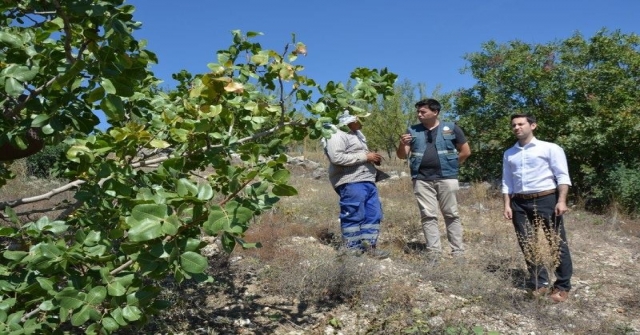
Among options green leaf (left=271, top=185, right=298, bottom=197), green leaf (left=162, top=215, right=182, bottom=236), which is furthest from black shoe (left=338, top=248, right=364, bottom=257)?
green leaf (left=162, top=215, right=182, bottom=236)

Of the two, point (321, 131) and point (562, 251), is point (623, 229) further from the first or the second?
point (321, 131)

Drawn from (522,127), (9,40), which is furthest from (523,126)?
(9,40)

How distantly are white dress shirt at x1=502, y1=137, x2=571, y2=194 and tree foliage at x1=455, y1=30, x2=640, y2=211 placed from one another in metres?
5.83

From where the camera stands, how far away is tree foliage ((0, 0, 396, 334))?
4.99 feet

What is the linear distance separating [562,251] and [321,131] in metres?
2.60

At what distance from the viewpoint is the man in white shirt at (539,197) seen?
4059mm

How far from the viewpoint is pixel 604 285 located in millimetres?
4762

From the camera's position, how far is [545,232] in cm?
412

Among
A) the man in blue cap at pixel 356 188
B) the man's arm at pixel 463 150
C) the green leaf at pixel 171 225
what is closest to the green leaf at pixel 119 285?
the green leaf at pixel 171 225

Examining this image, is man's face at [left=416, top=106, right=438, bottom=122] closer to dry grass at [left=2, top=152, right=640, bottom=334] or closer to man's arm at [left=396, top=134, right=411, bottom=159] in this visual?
man's arm at [left=396, top=134, right=411, bottom=159]

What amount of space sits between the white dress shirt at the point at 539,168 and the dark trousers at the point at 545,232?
0.35 feet

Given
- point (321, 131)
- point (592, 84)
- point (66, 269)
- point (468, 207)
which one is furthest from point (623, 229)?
point (66, 269)

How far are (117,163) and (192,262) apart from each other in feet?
2.03

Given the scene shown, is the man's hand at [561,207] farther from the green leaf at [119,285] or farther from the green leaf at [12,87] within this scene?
the green leaf at [12,87]
